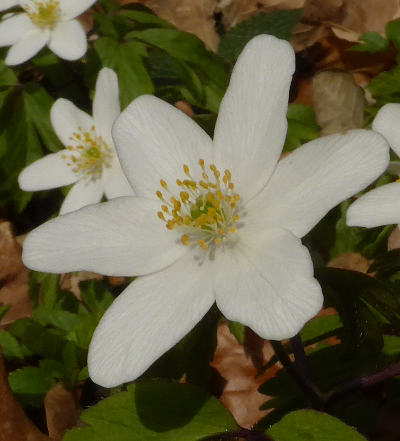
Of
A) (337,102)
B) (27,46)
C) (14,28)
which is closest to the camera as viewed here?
(337,102)

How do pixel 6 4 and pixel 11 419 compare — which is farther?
pixel 6 4

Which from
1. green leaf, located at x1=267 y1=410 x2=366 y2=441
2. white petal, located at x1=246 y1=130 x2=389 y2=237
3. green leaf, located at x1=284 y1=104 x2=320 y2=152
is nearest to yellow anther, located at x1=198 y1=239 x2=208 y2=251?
white petal, located at x1=246 y1=130 x2=389 y2=237

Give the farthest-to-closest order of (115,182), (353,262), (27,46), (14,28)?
1. (14,28)
2. (27,46)
3. (115,182)
4. (353,262)

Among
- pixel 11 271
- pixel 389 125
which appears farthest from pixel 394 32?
pixel 11 271

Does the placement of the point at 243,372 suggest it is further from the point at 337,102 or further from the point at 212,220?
the point at 337,102

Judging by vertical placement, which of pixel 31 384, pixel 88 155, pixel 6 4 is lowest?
pixel 31 384

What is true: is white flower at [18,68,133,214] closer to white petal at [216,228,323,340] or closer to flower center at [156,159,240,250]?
flower center at [156,159,240,250]

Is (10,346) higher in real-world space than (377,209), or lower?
lower

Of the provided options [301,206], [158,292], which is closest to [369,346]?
[301,206]
